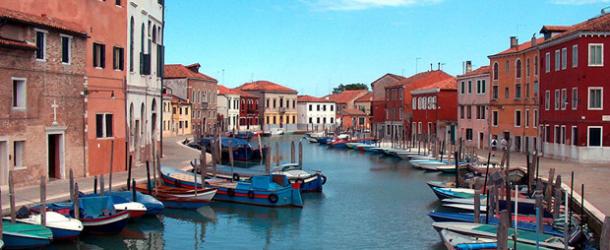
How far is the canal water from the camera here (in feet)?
53.9

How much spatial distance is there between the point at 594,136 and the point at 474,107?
1506cm

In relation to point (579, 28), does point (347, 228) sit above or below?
below

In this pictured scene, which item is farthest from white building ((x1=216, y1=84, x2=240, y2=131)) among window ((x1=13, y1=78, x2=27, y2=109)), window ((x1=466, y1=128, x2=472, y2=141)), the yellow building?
window ((x1=13, y1=78, x2=27, y2=109))

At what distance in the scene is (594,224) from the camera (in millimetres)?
16312

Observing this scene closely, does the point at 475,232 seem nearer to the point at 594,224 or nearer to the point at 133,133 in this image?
the point at 594,224

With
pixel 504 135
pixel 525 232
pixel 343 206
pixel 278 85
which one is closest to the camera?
pixel 525 232

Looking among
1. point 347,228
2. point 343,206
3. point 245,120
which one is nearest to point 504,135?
point 343,206

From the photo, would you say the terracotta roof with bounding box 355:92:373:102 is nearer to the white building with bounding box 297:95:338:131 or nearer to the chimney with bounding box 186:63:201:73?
the white building with bounding box 297:95:338:131

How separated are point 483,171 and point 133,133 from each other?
1437 cm

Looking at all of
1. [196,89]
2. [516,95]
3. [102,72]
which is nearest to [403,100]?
[516,95]

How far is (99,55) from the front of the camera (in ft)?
75.5

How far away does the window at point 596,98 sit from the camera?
2900cm

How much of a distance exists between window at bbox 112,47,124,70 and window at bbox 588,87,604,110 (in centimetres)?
1854

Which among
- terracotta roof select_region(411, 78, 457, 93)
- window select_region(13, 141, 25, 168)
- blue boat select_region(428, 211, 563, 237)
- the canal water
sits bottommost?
the canal water
